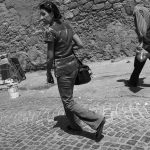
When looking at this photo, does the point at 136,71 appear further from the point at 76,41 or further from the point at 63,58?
the point at 63,58

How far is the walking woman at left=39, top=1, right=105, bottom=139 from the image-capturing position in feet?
13.2

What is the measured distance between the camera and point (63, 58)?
13.5 feet

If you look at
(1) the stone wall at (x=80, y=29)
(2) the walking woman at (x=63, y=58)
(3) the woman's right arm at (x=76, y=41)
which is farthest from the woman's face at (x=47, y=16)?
(1) the stone wall at (x=80, y=29)

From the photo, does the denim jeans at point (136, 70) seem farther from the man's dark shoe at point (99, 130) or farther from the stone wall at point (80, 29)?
the stone wall at point (80, 29)

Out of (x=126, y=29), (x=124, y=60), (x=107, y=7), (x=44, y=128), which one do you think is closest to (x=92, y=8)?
(x=107, y=7)

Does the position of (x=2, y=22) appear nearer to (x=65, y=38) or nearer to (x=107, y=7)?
(x=107, y=7)

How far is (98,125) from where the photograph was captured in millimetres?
4004

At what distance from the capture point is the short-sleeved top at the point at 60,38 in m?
3.99

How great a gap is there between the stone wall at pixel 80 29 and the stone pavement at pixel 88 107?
37.3 inches

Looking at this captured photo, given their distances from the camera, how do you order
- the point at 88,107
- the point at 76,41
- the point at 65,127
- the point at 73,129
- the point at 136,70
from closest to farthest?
the point at 76,41, the point at 73,129, the point at 65,127, the point at 88,107, the point at 136,70

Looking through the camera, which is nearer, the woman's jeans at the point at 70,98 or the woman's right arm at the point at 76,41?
the woman's jeans at the point at 70,98

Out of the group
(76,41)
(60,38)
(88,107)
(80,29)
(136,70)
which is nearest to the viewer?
(60,38)

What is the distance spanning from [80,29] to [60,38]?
4.72 meters

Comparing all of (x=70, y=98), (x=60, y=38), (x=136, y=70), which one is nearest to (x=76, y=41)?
(x=60, y=38)
